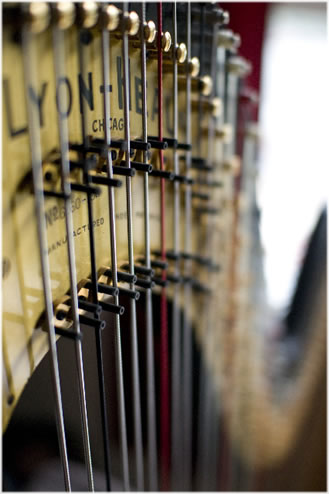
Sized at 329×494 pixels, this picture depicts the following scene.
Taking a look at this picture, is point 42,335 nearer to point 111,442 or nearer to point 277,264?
point 111,442

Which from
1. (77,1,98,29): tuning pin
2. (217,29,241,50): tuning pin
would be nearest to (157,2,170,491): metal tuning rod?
(77,1,98,29): tuning pin

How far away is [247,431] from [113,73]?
107 centimetres

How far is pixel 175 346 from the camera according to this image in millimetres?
775

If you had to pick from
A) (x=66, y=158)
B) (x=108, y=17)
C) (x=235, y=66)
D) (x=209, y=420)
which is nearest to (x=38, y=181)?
(x=66, y=158)

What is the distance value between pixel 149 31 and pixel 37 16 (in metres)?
0.13

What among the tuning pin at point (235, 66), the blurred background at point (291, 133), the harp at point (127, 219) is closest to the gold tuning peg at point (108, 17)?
the harp at point (127, 219)

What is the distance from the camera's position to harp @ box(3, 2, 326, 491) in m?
0.35

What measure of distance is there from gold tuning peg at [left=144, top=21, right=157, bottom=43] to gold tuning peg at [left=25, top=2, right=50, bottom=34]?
11cm

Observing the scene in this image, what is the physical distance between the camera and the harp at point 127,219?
1.16 feet

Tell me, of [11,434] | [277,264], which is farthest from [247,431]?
[277,264]

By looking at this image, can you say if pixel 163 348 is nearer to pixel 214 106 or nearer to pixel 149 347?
pixel 149 347

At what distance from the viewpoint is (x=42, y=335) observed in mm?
420

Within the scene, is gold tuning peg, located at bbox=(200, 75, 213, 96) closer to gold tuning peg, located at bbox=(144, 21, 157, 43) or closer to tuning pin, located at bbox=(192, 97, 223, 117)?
tuning pin, located at bbox=(192, 97, 223, 117)

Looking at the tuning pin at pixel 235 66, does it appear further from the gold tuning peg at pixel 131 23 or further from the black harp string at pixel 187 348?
the gold tuning peg at pixel 131 23
